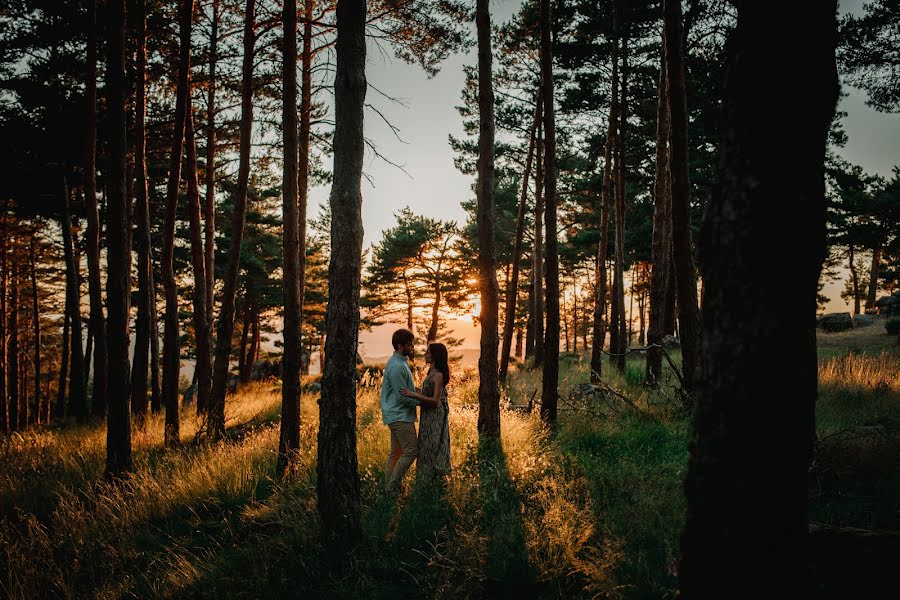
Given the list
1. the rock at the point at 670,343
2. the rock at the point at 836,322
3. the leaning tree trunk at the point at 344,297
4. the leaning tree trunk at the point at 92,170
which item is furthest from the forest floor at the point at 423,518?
the rock at the point at 836,322

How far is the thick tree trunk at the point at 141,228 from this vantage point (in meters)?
8.64

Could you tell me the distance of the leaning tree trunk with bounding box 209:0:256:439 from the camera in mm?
8195

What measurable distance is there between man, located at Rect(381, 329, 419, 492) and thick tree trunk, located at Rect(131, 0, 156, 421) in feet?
24.0

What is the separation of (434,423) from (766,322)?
13.6 feet

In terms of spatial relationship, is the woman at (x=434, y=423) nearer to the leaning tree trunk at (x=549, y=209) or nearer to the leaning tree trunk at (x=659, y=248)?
the leaning tree trunk at (x=549, y=209)

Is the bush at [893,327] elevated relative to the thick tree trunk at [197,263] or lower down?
lower down

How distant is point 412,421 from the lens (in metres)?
5.18

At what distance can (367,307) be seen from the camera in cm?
3158

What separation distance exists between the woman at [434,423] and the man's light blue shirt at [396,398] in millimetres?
114

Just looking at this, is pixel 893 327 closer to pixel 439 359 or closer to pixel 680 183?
pixel 680 183

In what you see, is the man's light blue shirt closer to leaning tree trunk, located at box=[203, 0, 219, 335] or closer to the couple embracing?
the couple embracing

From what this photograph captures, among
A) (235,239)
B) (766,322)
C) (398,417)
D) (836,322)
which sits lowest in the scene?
(398,417)

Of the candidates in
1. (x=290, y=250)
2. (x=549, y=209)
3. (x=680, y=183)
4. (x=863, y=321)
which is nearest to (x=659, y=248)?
(x=680, y=183)

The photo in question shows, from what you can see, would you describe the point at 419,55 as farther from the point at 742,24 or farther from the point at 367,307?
the point at 367,307
